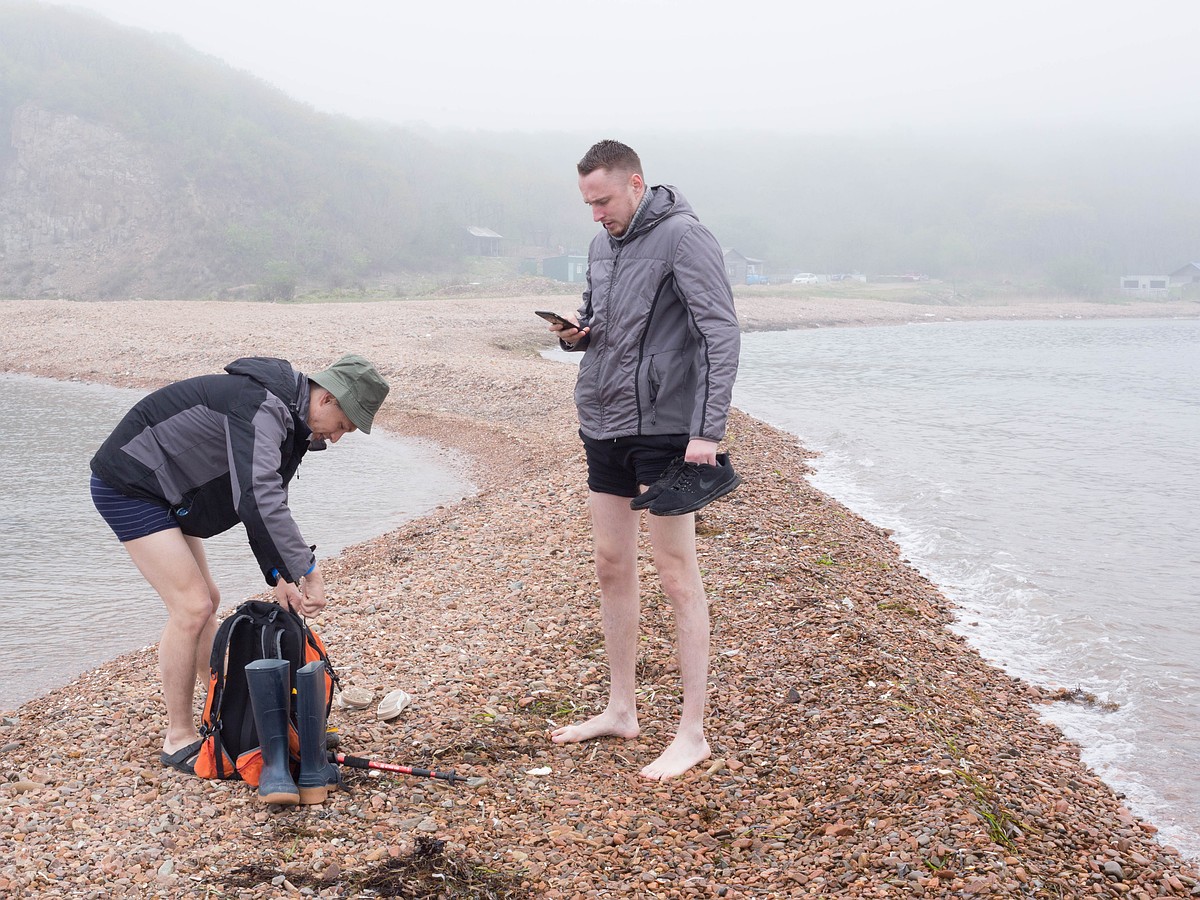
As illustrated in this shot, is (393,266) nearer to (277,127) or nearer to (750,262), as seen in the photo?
(277,127)

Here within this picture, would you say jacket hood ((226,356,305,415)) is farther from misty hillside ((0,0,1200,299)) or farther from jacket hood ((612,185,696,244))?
misty hillside ((0,0,1200,299))

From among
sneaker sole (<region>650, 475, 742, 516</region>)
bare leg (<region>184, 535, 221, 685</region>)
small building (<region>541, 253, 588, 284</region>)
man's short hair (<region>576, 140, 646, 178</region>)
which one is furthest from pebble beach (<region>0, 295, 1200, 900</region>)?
small building (<region>541, 253, 588, 284</region>)

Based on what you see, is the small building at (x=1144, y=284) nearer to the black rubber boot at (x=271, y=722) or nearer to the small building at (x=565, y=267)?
the small building at (x=565, y=267)

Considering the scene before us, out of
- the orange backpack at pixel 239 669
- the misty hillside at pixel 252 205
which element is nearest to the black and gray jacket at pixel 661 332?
the orange backpack at pixel 239 669

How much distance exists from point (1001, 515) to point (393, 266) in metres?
70.5

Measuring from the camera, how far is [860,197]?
180 metres

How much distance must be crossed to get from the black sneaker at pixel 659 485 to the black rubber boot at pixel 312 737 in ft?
4.39

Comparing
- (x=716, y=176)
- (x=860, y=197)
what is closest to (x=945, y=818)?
(x=860, y=197)

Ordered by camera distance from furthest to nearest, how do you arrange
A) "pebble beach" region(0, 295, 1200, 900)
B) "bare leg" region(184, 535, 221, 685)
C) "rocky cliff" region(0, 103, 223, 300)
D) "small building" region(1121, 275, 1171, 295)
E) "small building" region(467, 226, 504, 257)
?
"small building" region(1121, 275, 1171, 295), "small building" region(467, 226, 504, 257), "rocky cliff" region(0, 103, 223, 300), "bare leg" region(184, 535, 221, 685), "pebble beach" region(0, 295, 1200, 900)

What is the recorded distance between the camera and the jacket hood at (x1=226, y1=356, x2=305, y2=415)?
12.1 feet

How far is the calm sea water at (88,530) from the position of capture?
689cm

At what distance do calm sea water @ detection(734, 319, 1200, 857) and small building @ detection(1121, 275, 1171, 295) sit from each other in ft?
263

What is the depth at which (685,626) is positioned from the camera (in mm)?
3984

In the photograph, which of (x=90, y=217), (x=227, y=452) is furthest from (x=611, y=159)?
(x=90, y=217)
